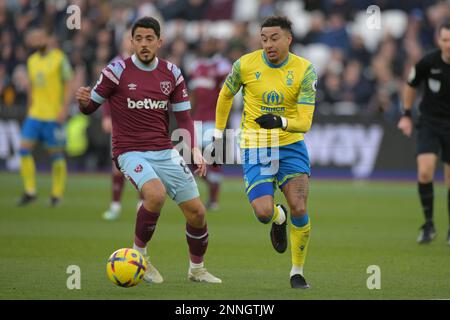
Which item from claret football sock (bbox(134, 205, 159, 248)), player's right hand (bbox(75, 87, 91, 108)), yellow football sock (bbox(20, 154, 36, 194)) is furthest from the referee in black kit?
yellow football sock (bbox(20, 154, 36, 194))

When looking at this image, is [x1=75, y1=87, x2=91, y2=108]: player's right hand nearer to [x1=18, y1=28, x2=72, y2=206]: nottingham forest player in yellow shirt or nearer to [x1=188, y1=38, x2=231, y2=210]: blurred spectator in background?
[x1=18, y1=28, x2=72, y2=206]: nottingham forest player in yellow shirt

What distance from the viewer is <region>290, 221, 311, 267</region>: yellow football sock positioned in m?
9.09

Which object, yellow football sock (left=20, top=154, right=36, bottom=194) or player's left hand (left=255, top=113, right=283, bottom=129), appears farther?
yellow football sock (left=20, top=154, right=36, bottom=194)

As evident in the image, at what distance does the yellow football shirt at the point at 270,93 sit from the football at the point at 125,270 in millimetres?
1724

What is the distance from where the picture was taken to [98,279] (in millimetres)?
9414

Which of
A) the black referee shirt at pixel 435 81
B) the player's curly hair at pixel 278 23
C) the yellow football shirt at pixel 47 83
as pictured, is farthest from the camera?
the yellow football shirt at pixel 47 83

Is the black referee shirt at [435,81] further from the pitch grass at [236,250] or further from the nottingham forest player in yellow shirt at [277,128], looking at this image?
the nottingham forest player in yellow shirt at [277,128]

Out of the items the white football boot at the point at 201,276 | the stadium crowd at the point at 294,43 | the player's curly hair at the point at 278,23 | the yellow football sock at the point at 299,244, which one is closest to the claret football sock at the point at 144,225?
the white football boot at the point at 201,276

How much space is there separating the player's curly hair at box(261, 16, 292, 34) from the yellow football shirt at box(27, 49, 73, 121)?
345 inches

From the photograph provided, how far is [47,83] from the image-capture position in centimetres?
1762

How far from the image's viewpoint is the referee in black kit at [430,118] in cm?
1255
